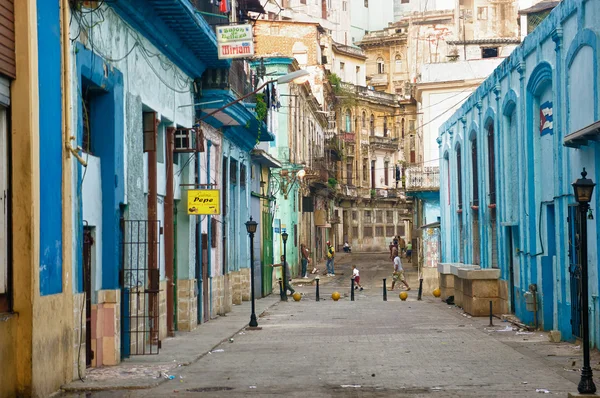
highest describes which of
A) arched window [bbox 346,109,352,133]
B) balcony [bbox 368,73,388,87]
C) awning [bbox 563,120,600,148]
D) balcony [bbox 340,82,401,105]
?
balcony [bbox 368,73,388,87]

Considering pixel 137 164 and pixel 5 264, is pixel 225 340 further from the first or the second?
pixel 5 264

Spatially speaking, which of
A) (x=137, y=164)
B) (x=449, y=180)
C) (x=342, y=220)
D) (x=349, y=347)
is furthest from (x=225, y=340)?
(x=342, y=220)

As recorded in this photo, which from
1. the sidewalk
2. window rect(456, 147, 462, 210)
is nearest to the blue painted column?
the sidewalk

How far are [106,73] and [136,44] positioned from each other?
227cm

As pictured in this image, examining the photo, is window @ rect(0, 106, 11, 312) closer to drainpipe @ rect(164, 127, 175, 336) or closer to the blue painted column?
the blue painted column

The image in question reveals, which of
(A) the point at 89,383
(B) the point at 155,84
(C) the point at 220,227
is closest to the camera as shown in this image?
(A) the point at 89,383

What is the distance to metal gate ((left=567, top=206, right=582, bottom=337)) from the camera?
58.4ft

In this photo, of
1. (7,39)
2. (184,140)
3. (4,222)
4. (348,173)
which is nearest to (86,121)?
(7,39)

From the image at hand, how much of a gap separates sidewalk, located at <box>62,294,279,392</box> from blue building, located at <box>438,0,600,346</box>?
21.3ft

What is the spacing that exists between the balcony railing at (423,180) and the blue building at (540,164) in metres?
16.2

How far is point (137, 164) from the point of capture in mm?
17141

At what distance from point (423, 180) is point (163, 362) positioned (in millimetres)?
33119

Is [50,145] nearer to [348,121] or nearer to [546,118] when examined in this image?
[546,118]

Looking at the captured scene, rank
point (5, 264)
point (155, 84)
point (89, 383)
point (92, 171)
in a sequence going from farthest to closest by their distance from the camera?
point (155, 84), point (92, 171), point (89, 383), point (5, 264)
